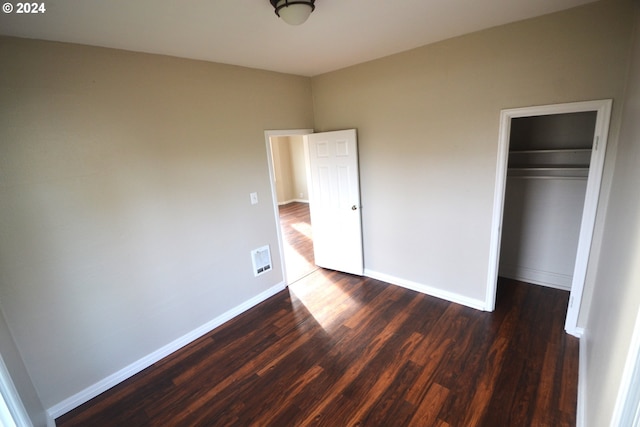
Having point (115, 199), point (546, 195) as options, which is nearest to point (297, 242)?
point (115, 199)

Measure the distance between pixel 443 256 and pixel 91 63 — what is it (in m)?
3.49

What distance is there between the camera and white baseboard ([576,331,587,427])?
5.58ft

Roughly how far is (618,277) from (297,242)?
4.24 m

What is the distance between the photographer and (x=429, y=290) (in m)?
3.24

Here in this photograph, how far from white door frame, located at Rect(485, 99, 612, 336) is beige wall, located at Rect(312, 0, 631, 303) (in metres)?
0.05

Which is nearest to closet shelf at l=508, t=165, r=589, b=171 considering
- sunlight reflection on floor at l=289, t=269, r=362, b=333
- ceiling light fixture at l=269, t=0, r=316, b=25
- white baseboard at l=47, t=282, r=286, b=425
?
sunlight reflection on floor at l=289, t=269, r=362, b=333

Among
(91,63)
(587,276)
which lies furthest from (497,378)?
(91,63)

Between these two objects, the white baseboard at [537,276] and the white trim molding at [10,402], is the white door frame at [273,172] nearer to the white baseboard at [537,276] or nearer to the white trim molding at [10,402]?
the white trim molding at [10,402]

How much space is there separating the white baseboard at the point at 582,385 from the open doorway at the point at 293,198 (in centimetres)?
295

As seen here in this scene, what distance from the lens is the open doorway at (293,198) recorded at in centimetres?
478

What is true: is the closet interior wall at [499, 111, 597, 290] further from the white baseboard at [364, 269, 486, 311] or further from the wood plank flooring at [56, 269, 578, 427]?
the white baseboard at [364, 269, 486, 311]

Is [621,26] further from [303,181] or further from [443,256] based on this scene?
[303,181]

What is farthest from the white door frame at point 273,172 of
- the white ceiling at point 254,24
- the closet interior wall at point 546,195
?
the closet interior wall at point 546,195

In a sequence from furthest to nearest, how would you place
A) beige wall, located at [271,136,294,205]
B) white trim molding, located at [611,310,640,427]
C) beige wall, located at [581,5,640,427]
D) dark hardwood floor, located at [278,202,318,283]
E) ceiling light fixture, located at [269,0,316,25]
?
beige wall, located at [271,136,294,205]
dark hardwood floor, located at [278,202,318,283]
ceiling light fixture, located at [269,0,316,25]
beige wall, located at [581,5,640,427]
white trim molding, located at [611,310,640,427]
